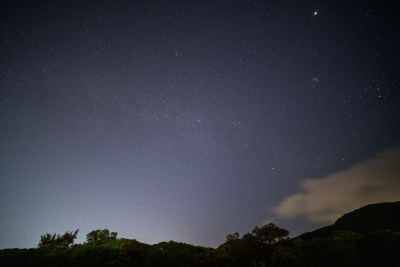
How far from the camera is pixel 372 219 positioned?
4412 centimetres

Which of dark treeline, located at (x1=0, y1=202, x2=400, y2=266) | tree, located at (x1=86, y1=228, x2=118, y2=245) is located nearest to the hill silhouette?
dark treeline, located at (x1=0, y1=202, x2=400, y2=266)

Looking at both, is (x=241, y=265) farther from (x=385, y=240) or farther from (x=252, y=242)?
(x=385, y=240)

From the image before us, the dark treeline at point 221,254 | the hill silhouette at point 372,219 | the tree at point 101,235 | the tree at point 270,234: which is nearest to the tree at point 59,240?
Answer: the tree at point 101,235

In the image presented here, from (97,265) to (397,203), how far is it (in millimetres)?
59607

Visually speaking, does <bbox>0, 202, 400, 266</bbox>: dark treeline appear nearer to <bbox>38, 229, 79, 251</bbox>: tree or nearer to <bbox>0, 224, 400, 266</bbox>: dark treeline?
<bbox>0, 224, 400, 266</bbox>: dark treeline

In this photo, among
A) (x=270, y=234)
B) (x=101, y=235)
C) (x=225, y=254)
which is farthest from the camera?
(x=101, y=235)

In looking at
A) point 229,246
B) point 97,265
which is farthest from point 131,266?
point 229,246

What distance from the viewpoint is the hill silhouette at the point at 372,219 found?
40188mm

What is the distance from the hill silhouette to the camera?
132ft

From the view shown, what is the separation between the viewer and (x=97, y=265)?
719 inches

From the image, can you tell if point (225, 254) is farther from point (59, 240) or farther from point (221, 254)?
point (59, 240)

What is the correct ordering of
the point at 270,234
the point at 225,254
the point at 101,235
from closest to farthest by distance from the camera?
the point at 225,254 < the point at 270,234 < the point at 101,235

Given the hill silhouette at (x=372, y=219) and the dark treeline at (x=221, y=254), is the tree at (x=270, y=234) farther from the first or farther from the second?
the hill silhouette at (x=372, y=219)

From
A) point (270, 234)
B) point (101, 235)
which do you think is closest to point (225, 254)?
point (270, 234)
